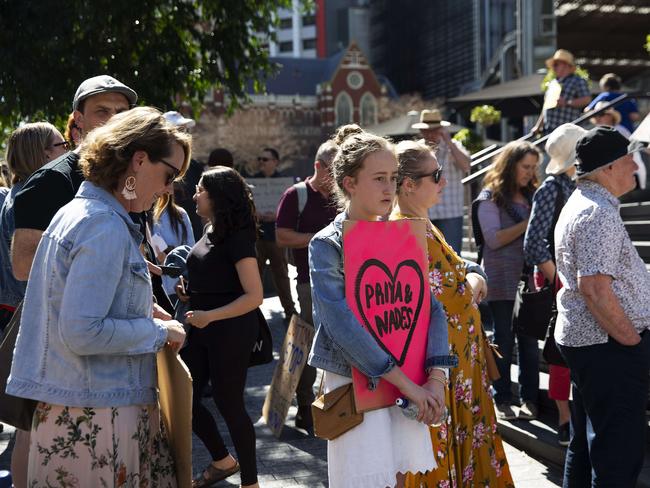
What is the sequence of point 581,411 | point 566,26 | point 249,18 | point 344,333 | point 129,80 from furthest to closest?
point 566,26, point 249,18, point 129,80, point 581,411, point 344,333

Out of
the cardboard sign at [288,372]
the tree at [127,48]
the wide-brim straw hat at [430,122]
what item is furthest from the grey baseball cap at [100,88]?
the tree at [127,48]

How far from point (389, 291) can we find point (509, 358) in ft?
10.4

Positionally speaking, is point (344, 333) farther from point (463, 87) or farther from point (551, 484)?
point (463, 87)

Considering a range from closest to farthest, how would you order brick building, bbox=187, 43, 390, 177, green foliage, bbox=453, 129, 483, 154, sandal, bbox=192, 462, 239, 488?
sandal, bbox=192, 462, 239, 488
green foliage, bbox=453, 129, 483, 154
brick building, bbox=187, 43, 390, 177

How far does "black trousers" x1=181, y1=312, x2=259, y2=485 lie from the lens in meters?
4.47

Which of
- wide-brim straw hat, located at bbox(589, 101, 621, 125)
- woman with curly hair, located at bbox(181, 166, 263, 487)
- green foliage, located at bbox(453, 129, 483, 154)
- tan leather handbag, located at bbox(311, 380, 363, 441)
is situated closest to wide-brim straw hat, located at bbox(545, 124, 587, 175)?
woman with curly hair, located at bbox(181, 166, 263, 487)

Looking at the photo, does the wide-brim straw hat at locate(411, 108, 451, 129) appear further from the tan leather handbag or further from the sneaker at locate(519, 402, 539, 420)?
the tan leather handbag

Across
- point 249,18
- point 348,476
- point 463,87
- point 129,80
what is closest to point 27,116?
point 129,80

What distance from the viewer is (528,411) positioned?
5.85 metres

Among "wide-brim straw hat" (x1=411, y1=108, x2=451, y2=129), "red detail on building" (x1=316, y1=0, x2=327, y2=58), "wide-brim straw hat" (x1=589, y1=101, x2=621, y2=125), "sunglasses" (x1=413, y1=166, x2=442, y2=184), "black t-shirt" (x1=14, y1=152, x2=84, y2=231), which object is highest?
"red detail on building" (x1=316, y1=0, x2=327, y2=58)

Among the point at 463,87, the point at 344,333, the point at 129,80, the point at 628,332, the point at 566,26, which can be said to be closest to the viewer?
the point at 344,333

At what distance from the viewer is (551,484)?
4891mm

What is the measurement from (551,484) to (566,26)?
82.9 feet

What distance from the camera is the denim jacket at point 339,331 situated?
2904 mm
